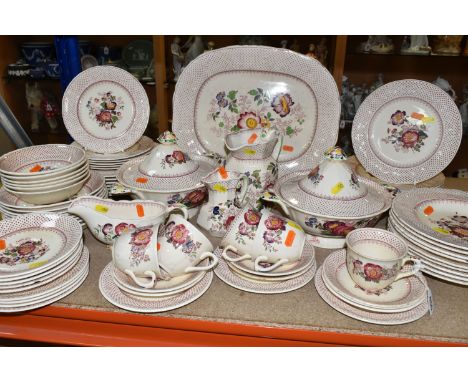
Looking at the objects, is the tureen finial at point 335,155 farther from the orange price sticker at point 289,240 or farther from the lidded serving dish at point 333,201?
the orange price sticker at point 289,240

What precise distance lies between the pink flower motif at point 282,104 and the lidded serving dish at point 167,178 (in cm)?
36

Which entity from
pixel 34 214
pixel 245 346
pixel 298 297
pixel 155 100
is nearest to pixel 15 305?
pixel 34 214

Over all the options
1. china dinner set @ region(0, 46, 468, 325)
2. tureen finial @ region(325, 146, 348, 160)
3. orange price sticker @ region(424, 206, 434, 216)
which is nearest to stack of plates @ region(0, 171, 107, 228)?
china dinner set @ region(0, 46, 468, 325)

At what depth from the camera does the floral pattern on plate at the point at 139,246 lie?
1007mm

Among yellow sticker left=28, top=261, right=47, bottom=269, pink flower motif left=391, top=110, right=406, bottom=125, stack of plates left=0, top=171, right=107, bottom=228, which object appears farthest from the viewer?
pink flower motif left=391, top=110, right=406, bottom=125

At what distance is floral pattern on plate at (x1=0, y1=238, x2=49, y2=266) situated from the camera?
1101mm

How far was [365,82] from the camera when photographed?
260 centimetres

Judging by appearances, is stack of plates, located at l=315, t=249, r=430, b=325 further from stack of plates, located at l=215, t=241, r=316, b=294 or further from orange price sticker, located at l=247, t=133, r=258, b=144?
orange price sticker, located at l=247, t=133, r=258, b=144

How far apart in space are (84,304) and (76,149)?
1.92ft

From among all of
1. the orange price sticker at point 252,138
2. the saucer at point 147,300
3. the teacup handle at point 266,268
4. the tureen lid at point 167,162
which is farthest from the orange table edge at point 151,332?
the orange price sticker at point 252,138

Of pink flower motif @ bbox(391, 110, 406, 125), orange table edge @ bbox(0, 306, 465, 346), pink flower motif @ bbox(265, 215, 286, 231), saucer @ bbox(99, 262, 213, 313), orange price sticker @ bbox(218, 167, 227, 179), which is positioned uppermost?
pink flower motif @ bbox(391, 110, 406, 125)

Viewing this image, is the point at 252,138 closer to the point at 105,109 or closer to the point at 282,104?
the point at 282,104

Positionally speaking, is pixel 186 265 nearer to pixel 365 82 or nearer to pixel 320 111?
pixel 320 111

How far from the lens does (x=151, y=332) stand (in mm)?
1017
